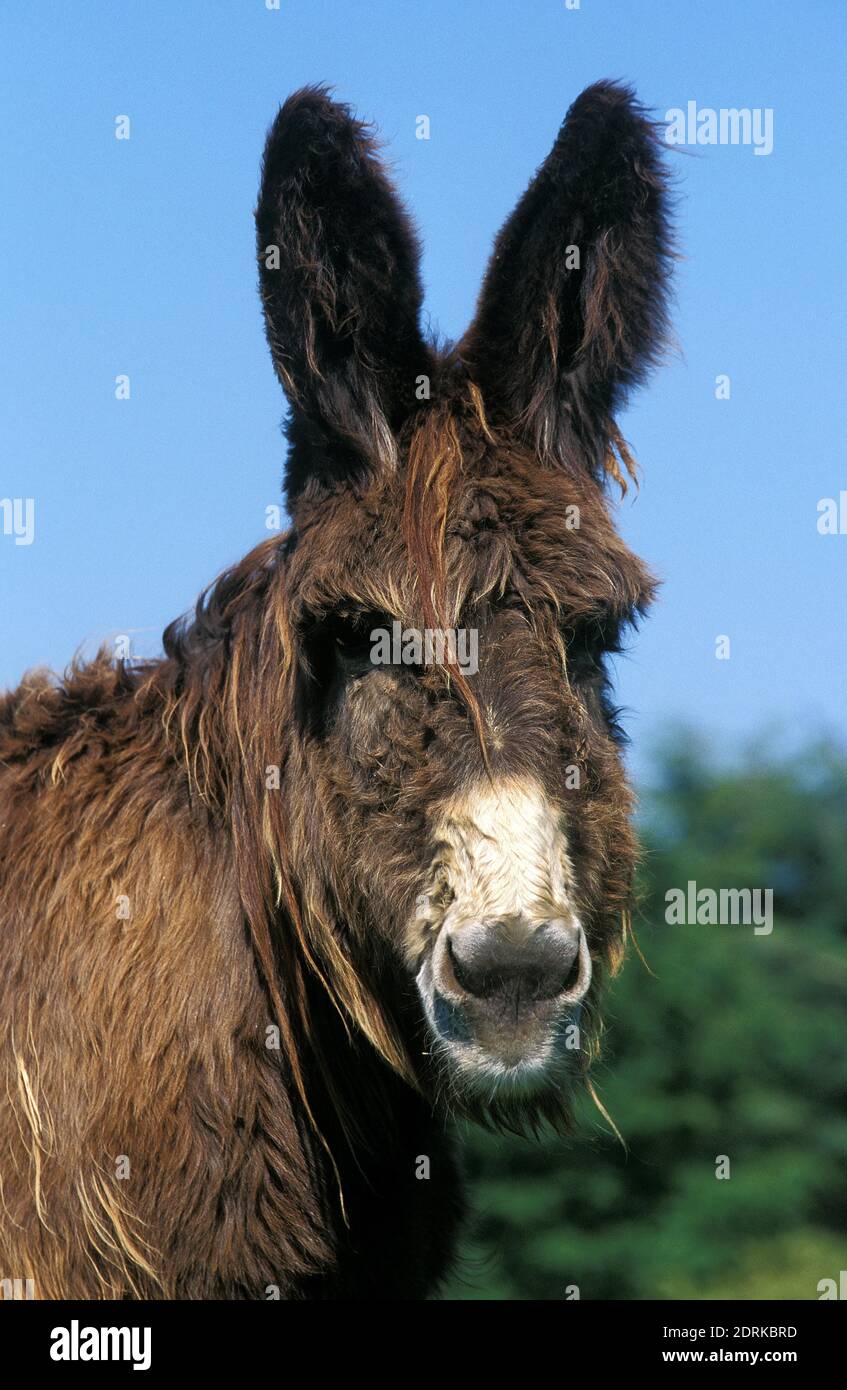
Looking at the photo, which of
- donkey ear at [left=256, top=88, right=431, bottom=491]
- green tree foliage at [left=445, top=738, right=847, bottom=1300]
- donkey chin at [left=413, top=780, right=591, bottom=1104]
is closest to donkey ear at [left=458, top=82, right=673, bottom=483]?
donkey ear at [left=256, top=88, right=431, bottom=491]

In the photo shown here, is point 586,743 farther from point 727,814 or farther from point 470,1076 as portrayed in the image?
point 727,814

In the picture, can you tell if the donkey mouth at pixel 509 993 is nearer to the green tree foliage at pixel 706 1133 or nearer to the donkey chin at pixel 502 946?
the donkey chin at pixel 502 946

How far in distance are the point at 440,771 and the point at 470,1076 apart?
848mm

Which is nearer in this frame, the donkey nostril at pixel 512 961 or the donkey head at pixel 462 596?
the donkey nostril at pixel 512 961

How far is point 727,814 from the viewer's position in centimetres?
1397

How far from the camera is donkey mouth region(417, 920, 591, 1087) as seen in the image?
3432 mm

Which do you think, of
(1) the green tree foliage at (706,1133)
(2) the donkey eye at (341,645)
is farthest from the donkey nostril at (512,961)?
(1) the green tree foliage at (706,1133)

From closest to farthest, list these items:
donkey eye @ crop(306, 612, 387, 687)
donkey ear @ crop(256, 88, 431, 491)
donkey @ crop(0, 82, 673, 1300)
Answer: donkey @ crop(0, 82, 673, 1300) < donkey eye @ crop(306, 612, 387, 687) < donkey ear @ crop(256, 88, 431, 491)

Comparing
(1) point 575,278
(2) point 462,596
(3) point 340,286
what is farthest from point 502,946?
(1) point 575,278

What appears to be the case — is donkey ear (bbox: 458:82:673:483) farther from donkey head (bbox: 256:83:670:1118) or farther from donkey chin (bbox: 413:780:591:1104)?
donkey chin (bbox: 413:780:591:1104)

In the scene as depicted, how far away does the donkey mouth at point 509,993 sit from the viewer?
343 centimetres

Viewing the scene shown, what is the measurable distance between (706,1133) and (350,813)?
9.88 meters

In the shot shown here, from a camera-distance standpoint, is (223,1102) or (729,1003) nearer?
(223,1102)

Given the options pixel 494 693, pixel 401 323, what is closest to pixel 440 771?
pixel 494 693
